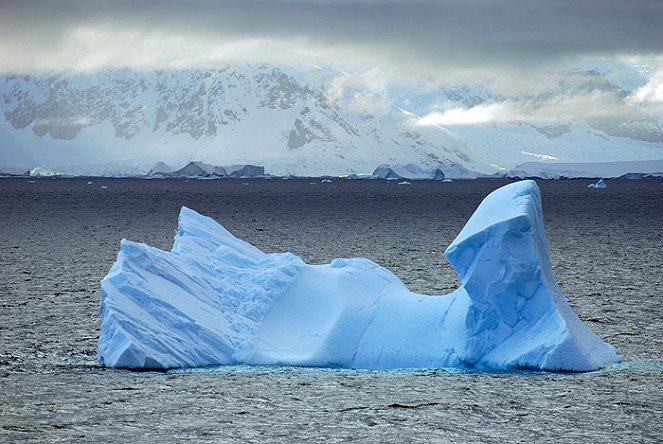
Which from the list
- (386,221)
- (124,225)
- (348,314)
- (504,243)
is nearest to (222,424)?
(348,314)

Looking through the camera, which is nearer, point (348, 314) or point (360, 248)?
point (348, 314)

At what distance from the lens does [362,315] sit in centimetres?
1414

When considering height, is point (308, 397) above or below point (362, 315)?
below

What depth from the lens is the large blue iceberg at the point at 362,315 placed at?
13180 mm

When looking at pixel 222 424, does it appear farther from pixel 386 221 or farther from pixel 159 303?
pixel 386 221

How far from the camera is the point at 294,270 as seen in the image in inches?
592

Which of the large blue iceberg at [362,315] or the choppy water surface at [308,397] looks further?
the large blue iceberg at [362,315]

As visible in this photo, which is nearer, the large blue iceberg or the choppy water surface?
the choppy water surface

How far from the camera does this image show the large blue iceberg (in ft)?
43.2

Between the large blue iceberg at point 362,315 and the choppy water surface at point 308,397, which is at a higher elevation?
the large blue iceberg at point 362,315

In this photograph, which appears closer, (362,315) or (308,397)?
(308,397)

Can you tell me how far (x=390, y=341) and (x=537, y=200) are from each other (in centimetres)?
286

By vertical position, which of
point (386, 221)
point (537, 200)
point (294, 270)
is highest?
point (537, 200)

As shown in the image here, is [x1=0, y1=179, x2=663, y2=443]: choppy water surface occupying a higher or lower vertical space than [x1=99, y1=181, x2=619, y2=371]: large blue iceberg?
lower
